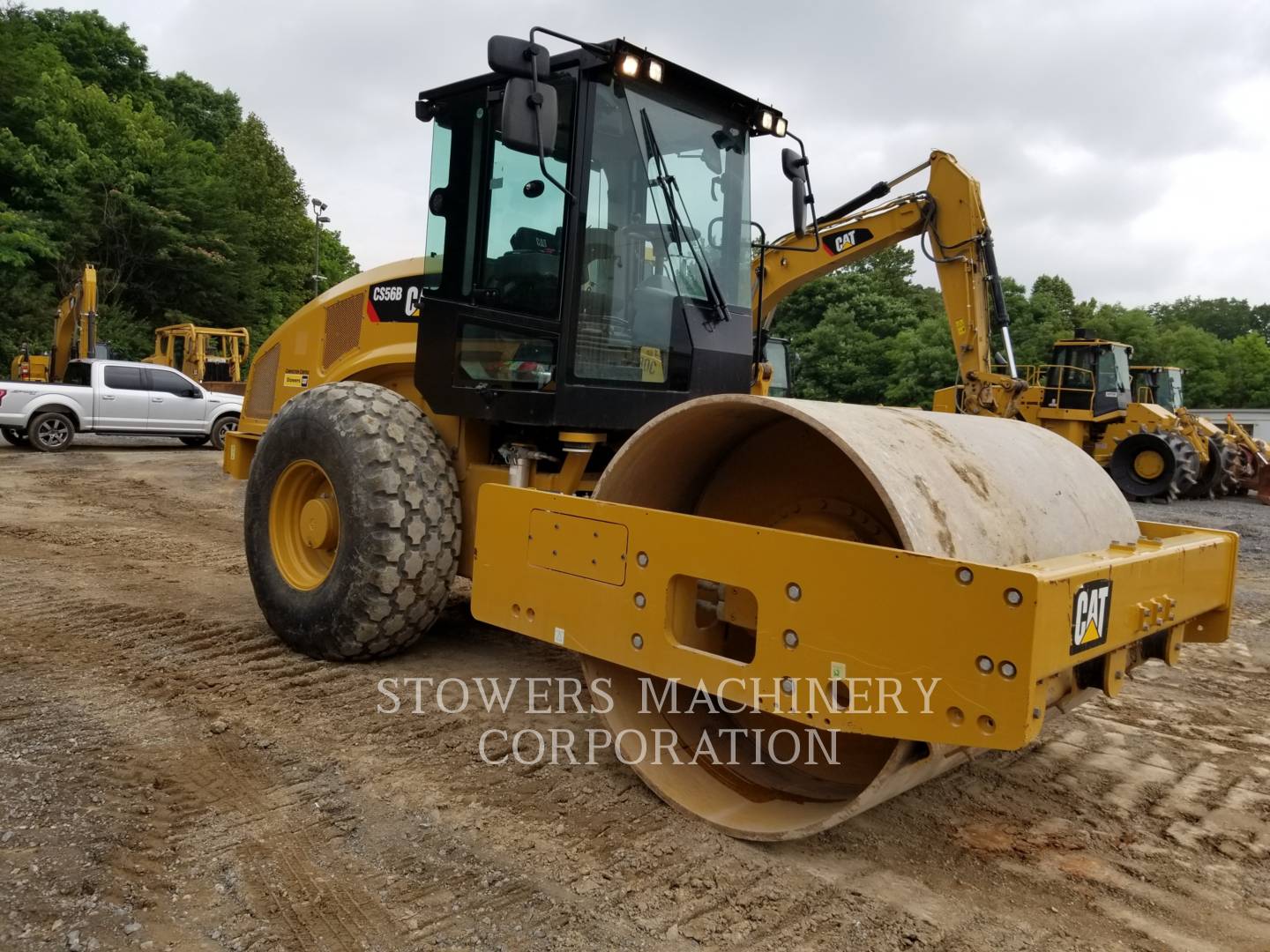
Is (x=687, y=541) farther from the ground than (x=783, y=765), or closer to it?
farther from the ground

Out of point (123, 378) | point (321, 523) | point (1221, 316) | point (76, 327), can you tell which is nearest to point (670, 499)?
point (321, 523)

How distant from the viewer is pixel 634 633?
2.85 m

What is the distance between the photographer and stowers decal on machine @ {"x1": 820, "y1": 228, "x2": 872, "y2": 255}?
27.6 feet

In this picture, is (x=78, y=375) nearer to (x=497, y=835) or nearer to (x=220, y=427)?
(x=220, y=427)

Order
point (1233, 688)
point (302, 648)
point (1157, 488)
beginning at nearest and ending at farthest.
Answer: point (302, 648), point (1233, 688), point (1157, 488)

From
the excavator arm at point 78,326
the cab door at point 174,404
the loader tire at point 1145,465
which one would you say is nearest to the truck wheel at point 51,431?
the cab door at point 174,404

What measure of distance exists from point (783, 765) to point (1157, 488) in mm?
13093

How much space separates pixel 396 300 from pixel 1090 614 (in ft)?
11.7

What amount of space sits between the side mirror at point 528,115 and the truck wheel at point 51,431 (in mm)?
14629

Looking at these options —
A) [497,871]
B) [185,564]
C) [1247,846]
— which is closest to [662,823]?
[497,871]

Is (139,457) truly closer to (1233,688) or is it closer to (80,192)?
(1233,688)

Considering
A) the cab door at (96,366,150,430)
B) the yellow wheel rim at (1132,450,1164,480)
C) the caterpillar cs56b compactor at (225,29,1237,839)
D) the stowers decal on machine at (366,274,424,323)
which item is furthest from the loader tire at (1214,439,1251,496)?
the cab door at (96,366,150,430)

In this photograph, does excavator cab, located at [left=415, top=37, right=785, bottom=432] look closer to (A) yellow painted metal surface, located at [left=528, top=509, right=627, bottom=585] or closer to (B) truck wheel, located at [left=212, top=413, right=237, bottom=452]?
(A) yellow painted metal surface, located at [left=528, top=509, right=627, bottom=585]

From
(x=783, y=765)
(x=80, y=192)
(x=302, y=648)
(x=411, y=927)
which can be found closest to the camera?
(x=411, y=927)
